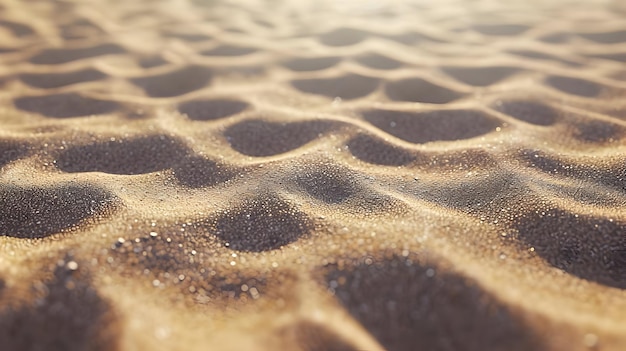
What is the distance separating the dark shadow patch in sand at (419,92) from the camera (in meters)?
1.73

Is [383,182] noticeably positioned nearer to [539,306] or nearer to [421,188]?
[421,188]

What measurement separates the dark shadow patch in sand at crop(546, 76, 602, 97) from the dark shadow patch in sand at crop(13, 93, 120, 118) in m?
1.66

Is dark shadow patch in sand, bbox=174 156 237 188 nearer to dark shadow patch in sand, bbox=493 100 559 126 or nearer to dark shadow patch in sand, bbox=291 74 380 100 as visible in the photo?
dark shadow patch in sand, bbox=291 74 380 100

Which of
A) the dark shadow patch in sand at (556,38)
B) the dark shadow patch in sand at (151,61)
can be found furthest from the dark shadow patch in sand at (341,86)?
the dark shadow patch in sand at (556,38)

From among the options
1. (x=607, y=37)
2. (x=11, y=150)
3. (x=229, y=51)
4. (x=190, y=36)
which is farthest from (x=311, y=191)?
(x=607, y=37)

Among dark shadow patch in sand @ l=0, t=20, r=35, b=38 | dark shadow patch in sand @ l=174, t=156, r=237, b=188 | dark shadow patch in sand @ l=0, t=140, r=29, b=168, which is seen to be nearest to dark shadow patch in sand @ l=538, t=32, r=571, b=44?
dark shadow patch in sand @ l=174, t=156, r=237, b=188

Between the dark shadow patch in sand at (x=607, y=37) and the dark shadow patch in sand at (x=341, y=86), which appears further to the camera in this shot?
the dark shadow patch in sand at (x=607, y=37)

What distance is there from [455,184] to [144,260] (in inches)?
30.4

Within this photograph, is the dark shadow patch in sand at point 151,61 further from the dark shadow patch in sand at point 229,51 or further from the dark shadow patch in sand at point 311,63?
the dark shadow patch in sand at point 311,63

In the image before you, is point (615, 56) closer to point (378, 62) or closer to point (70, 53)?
point (378, 62)

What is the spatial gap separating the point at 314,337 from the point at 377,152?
0.72 metres

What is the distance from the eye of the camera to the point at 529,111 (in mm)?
1615

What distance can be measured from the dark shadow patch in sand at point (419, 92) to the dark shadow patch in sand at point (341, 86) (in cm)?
8

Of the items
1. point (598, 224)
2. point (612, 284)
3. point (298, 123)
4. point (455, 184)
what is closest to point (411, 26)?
point (298, 123)
